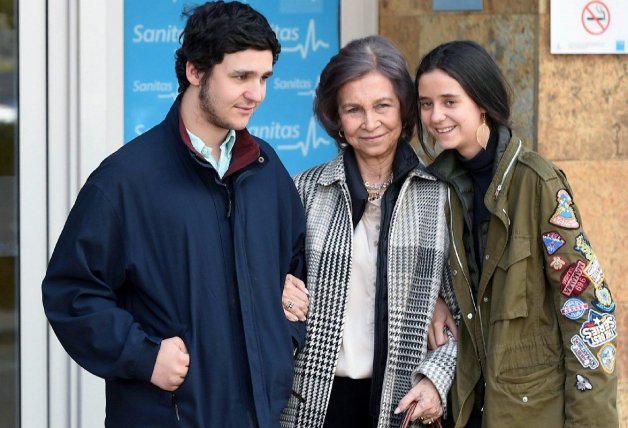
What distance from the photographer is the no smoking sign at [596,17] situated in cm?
447

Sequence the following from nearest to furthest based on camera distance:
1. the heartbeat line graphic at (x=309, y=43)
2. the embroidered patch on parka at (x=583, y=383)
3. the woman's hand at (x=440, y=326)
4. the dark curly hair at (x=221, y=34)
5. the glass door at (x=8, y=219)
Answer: the dark curly hair at (x=221, y=34)
the embroidered patch on parka at (x=583, y=383)
the woman's hand at (x=440, y=326)
the glass door at (x=8, y=219)
the heartbeat line graphic at (x=309, y=43)

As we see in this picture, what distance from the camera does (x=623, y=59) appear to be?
449 centimetres

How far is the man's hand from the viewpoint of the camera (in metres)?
2.81

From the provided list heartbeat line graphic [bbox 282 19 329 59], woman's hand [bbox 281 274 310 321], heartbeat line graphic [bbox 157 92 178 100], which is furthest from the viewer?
heartbeat line graphic [bbox 282 19 329 59]

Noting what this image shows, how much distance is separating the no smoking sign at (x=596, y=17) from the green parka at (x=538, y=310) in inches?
57.7

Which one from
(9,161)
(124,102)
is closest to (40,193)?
(9,161)

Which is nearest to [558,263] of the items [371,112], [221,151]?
[371,112]

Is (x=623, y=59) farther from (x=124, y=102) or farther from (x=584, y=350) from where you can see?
(x=124, y=102)

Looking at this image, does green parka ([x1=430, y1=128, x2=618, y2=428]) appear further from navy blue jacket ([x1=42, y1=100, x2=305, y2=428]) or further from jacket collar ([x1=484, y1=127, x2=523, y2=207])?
navy blue jacket ([x1=42, y1=100, x2=305, y2=428])

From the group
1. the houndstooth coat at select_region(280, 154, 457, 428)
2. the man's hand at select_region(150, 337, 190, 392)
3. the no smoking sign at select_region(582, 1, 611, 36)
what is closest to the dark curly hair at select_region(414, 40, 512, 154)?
the houndstooth coat at select_region(280, 154, 457, 428)

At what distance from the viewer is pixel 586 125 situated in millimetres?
4441

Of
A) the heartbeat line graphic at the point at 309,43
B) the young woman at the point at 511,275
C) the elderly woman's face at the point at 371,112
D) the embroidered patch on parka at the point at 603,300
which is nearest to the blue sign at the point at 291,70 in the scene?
the heartbeat line graphic at the point at 309,43

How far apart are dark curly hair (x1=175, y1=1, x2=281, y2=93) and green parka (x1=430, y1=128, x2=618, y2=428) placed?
805mm

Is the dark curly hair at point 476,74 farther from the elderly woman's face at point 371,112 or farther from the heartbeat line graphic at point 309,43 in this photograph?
the heartbeat line graphic at point 309,43
